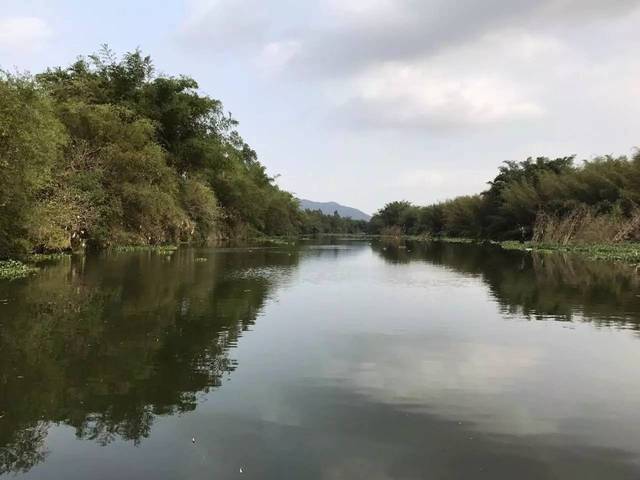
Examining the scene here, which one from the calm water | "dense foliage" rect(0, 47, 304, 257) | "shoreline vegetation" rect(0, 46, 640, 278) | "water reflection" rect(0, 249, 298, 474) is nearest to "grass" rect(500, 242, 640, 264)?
"shoreline vegetation" rect(0, 46, 640, 278)

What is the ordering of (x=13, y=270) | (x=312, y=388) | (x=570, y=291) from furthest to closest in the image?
(x=13, y=270) → (x=570, y=291) → (x=312, y=388)

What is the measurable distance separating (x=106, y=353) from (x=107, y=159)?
2313 centimetres

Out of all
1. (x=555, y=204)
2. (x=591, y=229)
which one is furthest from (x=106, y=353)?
(x=555, y=204)

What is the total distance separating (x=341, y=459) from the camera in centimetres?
430

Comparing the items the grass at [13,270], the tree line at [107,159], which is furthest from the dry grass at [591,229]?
the grass at [13,270]

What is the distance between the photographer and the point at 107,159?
28.2 m

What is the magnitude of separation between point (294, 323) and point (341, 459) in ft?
18.1

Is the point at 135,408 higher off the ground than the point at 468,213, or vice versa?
the point at 468,213

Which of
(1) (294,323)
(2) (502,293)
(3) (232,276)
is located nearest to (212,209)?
(3) (232,276)

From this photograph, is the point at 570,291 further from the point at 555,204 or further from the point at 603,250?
the point at 555,204

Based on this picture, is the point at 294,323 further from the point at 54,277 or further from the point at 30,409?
the point at 54,277

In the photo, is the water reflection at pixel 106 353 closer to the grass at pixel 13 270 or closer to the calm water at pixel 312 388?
the calm water at pixel 312 388

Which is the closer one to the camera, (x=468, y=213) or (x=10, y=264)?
(x=10, y=264)

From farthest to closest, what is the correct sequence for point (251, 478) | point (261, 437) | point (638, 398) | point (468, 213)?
point (468, 213), point (638, 398), point (261, 437), point (251, 478)
